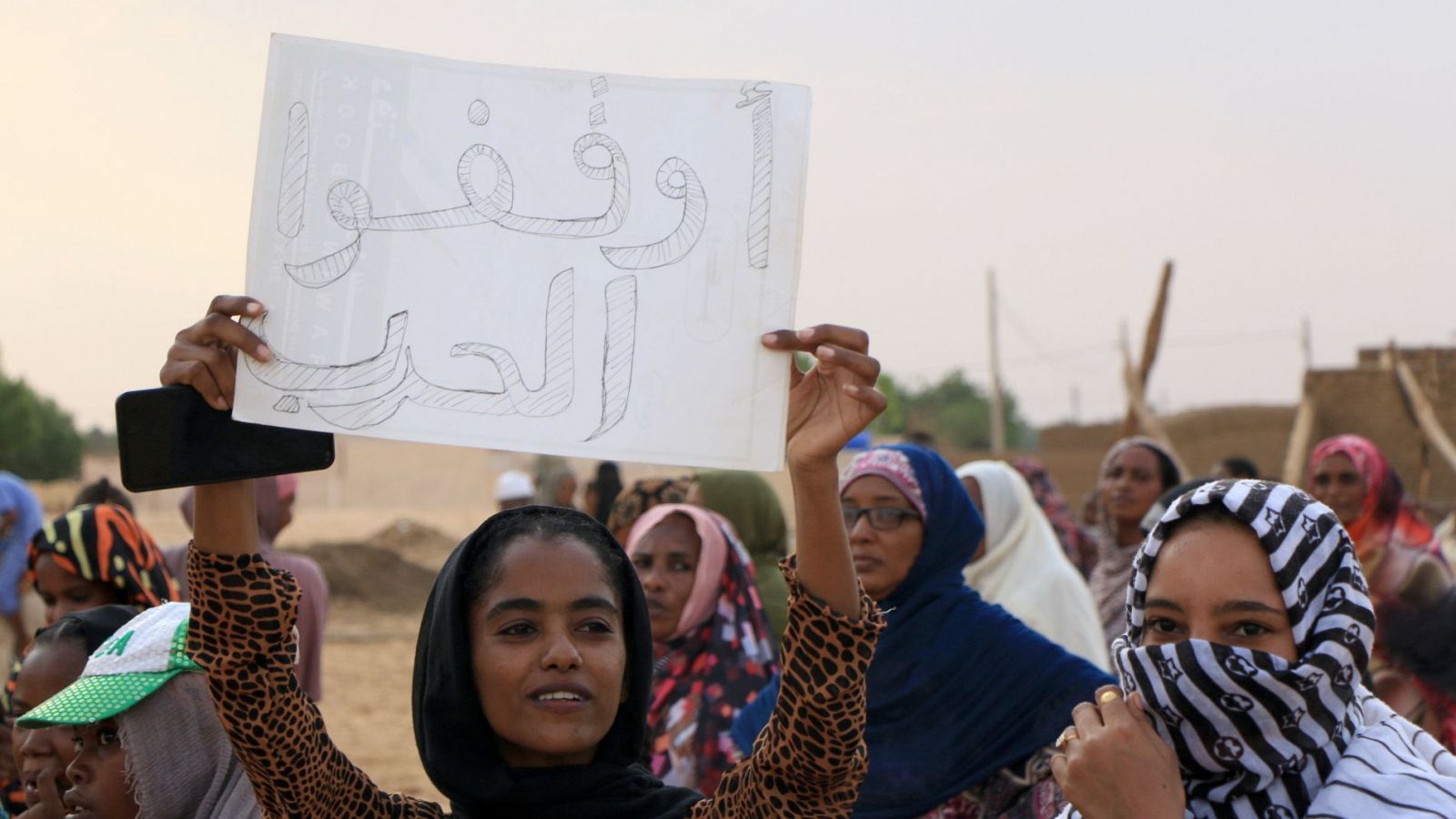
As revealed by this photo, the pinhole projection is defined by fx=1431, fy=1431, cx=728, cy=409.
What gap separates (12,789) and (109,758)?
128cm

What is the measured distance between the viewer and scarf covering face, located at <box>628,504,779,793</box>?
4582mm

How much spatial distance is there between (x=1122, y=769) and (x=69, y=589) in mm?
3010

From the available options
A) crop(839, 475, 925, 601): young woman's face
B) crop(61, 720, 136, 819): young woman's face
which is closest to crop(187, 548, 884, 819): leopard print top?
crop(61, 720, 136, 819): young woman's face

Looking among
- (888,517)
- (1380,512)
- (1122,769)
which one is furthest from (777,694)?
(1380,512)

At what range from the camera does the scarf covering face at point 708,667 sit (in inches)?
180

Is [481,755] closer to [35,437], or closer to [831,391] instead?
[831,391]

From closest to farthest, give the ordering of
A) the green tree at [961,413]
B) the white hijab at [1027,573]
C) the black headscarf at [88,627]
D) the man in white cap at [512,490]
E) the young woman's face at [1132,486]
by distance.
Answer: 1. the black headscarf at [88,627]
2. the white hijab at [1027,573]
3. the young woman's face at [1132,486]
4. the man in white cap at [512,490]
5. the green tree at [961,413]

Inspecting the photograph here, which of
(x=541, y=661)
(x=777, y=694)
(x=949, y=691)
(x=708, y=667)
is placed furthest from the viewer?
(x=708, y=667)

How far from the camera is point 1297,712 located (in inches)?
92.1

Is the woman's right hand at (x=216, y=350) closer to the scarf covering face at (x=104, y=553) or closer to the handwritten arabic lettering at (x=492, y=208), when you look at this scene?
the handwritten arabic lettering at (x=492, y=208)

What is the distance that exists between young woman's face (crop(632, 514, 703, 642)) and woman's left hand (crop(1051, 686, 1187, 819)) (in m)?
2.59

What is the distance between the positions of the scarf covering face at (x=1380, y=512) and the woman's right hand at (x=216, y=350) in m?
5.20

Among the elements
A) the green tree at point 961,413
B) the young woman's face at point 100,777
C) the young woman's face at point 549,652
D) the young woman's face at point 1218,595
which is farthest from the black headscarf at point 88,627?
the green tree at point 961,413

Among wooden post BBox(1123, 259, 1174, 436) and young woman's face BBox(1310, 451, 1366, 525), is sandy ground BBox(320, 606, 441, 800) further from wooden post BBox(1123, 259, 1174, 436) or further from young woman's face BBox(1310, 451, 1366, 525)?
wooden post BBox(1123, 259, 1174, 436)
